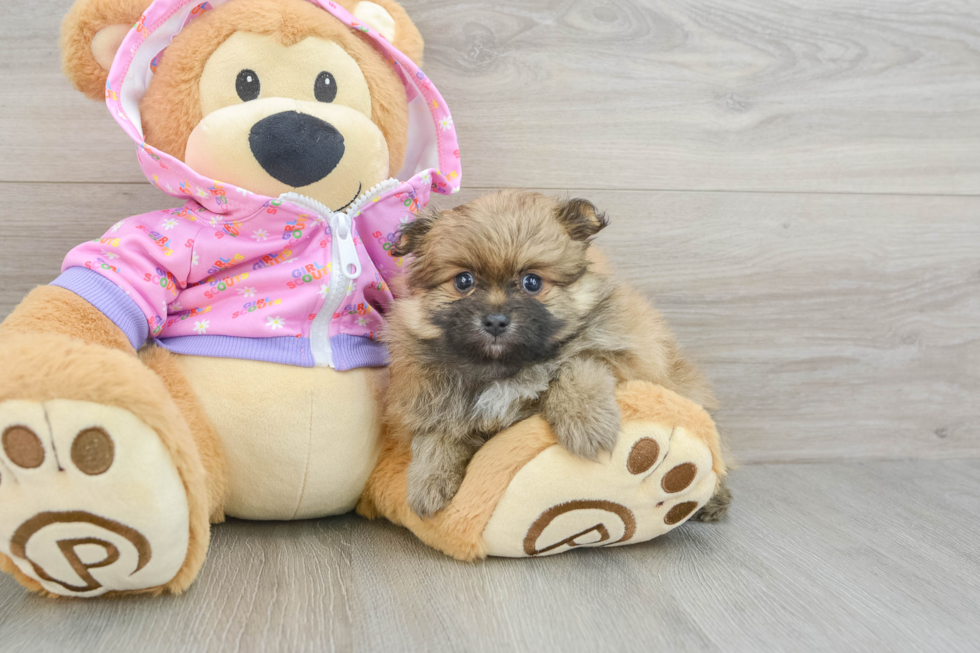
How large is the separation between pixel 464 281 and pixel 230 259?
44 centimetres

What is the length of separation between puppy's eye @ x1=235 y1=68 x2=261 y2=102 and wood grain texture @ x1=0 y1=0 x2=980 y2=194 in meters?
0.48

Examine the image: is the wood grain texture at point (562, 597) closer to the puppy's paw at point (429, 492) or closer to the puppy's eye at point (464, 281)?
the puppy's paw at point (429, 492)

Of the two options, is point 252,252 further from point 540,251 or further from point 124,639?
point 124,639

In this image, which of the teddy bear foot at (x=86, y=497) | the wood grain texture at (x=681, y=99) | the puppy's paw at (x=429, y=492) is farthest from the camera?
the wood grain texture at (x=681, y=99)

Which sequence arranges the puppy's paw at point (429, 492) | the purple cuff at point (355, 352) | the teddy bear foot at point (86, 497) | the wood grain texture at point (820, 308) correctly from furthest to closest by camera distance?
1. the wood grain texture at point (820, 308)
2. the purple cuff at point (355, 352)
3. the puppy's paw at point (429, 492)
4. the teddy bear foot at point (86, 497)

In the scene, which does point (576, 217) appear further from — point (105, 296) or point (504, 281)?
point (105, 296)

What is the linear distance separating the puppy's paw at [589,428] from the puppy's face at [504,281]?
10 centimetres

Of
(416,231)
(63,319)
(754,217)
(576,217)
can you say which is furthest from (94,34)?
(754,217)

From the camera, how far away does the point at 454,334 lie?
43.1 inches

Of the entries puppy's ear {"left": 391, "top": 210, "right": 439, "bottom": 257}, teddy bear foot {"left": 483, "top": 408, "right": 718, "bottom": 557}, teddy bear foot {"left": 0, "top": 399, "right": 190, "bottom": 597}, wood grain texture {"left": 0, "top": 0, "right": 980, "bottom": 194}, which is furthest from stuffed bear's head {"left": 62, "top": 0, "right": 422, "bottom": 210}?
teddy bear foot {"left": 483, "top": 408, "right": 718, "bottom": 557}

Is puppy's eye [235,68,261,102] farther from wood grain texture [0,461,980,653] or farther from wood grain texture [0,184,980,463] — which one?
wood grain texture [0,461,980,653]

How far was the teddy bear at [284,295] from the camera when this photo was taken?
1.12 meters

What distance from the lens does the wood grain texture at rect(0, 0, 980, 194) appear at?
5.04 feet

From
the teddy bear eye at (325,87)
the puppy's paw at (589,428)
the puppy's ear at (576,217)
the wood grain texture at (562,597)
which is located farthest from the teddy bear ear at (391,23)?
the wood grain texture at (562,597)
